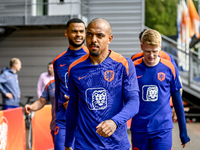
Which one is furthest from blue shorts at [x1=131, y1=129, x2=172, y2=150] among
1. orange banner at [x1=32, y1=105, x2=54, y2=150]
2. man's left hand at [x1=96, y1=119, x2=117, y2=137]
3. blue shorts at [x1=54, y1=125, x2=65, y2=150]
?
orange banner at [x1=32, y1=105, x2=54, y2=150]

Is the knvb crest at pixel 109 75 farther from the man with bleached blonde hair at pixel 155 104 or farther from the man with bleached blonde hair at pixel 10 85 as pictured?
the man with bleached blonde hair at pixel 10 85

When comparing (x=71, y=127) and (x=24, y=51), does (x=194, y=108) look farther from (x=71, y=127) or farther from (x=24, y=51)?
(x=71, y=127)

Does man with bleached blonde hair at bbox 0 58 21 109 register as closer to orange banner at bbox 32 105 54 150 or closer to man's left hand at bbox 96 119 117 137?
orange banner at bbox 32 105 54 150

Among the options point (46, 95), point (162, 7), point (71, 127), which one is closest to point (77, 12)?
point (46, 95)

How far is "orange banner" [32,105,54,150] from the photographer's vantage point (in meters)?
8.83

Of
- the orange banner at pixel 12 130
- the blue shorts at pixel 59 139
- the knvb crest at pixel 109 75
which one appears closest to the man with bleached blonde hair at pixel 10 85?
the orange banner at pixel 12 130

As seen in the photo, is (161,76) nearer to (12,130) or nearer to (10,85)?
(12,130)

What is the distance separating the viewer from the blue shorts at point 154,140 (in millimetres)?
4504

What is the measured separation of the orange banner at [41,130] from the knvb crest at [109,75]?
19.1 ft

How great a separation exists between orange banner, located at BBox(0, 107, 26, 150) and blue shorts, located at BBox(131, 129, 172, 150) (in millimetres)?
2996

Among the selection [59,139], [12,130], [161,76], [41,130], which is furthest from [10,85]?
[161,76]

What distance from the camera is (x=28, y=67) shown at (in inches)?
628

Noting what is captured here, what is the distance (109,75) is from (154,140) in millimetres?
1677

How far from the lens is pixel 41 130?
9195 millimetres
